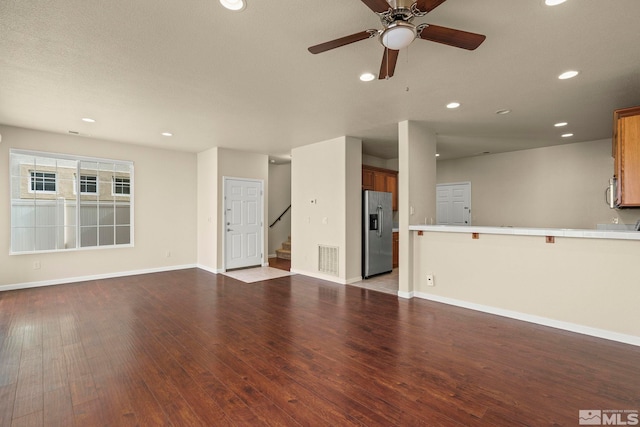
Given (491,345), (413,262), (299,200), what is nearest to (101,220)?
(299,200)

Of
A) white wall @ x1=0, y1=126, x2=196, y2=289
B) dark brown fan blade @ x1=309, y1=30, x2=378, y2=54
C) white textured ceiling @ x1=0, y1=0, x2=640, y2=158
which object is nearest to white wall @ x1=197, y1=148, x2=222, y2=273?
white wall @ x1=0, y1=126, x2=196, y2=289

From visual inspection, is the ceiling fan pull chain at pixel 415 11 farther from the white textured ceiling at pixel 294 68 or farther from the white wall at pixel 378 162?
the white wall at pixel 378 162

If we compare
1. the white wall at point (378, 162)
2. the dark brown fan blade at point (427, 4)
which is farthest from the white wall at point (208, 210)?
the dark brown fan blade at point (427, 4)

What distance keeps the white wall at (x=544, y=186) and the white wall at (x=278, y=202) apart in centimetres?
469

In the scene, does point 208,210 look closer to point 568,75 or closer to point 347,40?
point 347,40

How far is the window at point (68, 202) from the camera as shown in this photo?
197 inches

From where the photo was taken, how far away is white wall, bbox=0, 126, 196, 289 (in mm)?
4918

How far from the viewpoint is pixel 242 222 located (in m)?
6.74

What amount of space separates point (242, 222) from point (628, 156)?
628cm

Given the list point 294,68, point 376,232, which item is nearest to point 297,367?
point 294,68

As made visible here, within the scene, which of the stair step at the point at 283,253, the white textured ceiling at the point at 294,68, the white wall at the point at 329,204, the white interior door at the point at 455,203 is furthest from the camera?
the stair step at the point at 283,253

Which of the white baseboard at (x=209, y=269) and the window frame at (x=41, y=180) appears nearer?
the window frame at (x=41, y=180)

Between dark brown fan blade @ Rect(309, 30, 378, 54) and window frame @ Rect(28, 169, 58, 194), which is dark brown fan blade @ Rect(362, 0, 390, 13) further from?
window frame @ Rect(28, 169, 58, 194)

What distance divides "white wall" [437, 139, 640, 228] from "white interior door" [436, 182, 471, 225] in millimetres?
135
